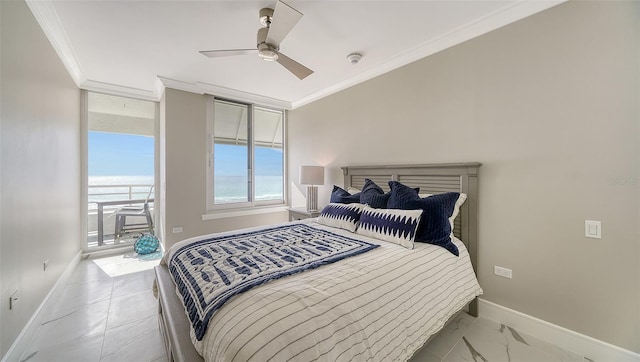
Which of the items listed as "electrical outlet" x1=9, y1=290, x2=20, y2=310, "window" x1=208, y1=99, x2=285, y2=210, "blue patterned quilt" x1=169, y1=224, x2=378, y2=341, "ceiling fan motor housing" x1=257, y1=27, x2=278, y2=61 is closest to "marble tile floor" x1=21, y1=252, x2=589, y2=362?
"electrical outlet" x1=9, y1=290, x2=20, y2=310

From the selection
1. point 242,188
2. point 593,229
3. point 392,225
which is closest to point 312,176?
point 242,188

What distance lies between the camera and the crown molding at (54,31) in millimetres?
1894

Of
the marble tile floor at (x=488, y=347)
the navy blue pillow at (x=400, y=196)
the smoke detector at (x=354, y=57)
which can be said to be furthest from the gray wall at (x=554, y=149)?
the smoke detector at (x=354, y=57)

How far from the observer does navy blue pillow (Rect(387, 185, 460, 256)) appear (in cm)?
192

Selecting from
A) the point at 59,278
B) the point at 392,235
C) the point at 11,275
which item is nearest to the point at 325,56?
the point at 392,235

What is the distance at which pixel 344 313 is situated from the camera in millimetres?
1085

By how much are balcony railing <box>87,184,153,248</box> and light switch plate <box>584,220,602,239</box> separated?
543 centimetres

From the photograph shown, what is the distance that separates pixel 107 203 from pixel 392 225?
459cm

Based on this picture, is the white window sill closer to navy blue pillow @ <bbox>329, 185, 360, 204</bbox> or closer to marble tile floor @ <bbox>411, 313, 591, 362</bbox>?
navy blue pillow @ <bbox>329, 185, 360, 204</bbox>

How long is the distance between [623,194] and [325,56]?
8.68 feet

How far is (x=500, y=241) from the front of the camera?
6.68 ft

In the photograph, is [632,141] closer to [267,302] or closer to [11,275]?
[267,302]

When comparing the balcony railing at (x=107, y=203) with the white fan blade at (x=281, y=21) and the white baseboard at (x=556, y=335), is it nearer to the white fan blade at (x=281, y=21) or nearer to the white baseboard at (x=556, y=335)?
the white fan blade at (x=281, y=21)

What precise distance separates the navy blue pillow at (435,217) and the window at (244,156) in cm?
290
